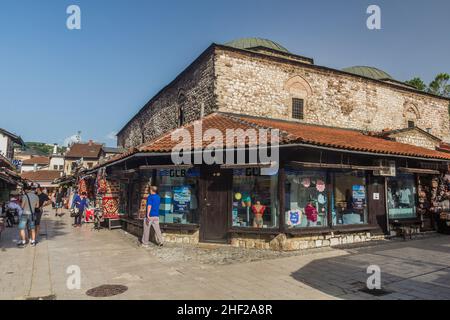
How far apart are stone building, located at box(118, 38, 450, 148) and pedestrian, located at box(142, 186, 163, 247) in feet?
18.0

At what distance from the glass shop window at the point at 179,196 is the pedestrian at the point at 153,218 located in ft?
2.55

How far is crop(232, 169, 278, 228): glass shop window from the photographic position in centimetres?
980

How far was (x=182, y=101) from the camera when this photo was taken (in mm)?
17234

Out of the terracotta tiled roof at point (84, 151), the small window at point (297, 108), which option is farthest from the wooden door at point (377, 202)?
the terracotta tiled roof at point (84, 151)

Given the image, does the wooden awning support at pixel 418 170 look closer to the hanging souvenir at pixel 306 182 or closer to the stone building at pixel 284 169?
the stone building at pixel 284 169

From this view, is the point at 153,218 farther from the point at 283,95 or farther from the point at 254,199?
the point at 283,95

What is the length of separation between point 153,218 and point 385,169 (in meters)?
8.69

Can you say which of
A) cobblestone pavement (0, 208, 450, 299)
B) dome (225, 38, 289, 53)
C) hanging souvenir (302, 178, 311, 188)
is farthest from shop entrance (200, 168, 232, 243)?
dome (225, 38, 289, 53)

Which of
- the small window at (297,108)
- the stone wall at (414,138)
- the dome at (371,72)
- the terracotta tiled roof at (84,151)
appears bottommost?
the stone wall at (414,138)

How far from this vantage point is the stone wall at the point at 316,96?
1439 centimetres

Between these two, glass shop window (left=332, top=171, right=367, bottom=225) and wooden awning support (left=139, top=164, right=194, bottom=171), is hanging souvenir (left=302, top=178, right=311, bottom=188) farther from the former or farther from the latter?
wooden awning support (left=139, top=164, right=194, bottom=171)

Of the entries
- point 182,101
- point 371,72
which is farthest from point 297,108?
point 371,72

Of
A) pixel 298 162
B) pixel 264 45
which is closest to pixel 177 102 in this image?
pixel 264 45
